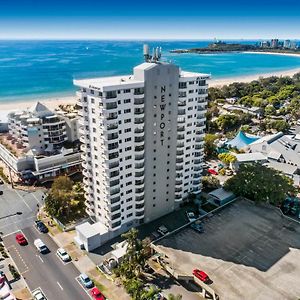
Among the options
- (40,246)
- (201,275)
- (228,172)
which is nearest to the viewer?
(201,275)

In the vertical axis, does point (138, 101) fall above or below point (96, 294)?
above

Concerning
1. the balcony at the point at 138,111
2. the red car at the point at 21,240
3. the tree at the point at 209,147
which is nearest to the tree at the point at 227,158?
the tree at the point at 209,147

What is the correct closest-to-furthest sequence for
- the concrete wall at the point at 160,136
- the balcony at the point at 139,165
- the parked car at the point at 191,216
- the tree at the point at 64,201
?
1. the concrete wall at the point at 160,136
2. the balcony at the point at 139,165
3. the tree at the point at 64,201
4. the parked car at the point at 191,216

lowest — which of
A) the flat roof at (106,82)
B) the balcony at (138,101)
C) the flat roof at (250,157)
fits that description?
the flat roof at (250,157)

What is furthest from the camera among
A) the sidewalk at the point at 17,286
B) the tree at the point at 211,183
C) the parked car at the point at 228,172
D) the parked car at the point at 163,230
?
the parked car at the point at 228,172

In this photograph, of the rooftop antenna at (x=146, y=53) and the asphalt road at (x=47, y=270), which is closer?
the asphalt road at (x=47, y=270)

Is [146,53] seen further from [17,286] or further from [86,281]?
[17,286]

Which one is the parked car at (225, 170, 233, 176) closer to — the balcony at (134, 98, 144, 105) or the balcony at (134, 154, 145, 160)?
the balcony at (134, 154, 145, 160)

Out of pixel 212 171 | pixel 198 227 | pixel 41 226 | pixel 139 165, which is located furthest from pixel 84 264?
pixel 212 171

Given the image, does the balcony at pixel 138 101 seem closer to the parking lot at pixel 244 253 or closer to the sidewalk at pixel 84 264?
the parking lot at pixel 244 253
